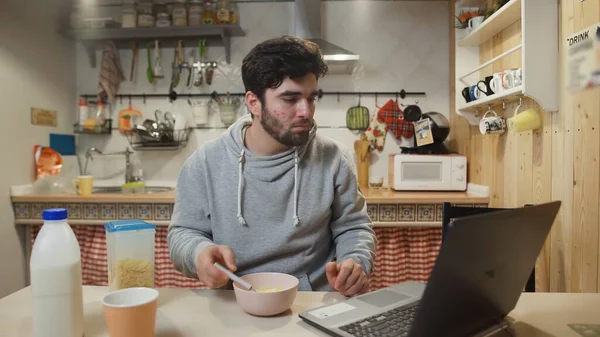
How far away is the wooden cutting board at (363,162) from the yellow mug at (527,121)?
122cm

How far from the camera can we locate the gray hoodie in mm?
1262

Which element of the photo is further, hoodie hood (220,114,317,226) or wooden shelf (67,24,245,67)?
wooden shelf (67,24,245,67)

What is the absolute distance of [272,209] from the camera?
128 centimetres

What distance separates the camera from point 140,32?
9.38 ft

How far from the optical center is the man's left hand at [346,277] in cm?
97

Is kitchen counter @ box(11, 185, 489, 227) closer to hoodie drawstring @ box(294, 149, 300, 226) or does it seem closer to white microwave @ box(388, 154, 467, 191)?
white microwave @ box(388, 154, 467, 191)

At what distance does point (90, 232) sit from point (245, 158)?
5.42 ft

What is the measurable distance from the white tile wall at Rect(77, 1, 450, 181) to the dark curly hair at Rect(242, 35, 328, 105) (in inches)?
70.1

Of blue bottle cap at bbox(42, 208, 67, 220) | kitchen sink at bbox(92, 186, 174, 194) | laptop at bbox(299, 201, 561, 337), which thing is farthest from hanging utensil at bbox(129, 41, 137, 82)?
laptop at bbox(299, 201, 561, 337)

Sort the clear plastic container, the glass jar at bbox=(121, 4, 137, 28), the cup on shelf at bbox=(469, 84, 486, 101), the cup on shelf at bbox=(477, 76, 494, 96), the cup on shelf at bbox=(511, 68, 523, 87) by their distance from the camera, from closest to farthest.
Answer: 1. the clear plastic container
2. the cup on shelf at bbox=(511, 68, 523, 87)
3. the cup on shelf at bbox=(477, 76, 494, 96)
4. the cup on shelf at bbox=(469, 84, 486, 101)
5. the glass jar at bbox=(121, 4, 137, 28)

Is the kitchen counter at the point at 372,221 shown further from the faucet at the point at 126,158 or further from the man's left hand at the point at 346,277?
the man's left hand at the point at 346,277

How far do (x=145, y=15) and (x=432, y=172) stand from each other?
2.18 meters

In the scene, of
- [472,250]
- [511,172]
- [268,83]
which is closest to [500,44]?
[511,172]

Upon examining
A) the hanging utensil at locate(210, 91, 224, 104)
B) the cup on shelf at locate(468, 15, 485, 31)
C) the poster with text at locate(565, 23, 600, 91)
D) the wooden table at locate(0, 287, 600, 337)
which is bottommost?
the wooden table at locate(0, 287, 600, 337)
